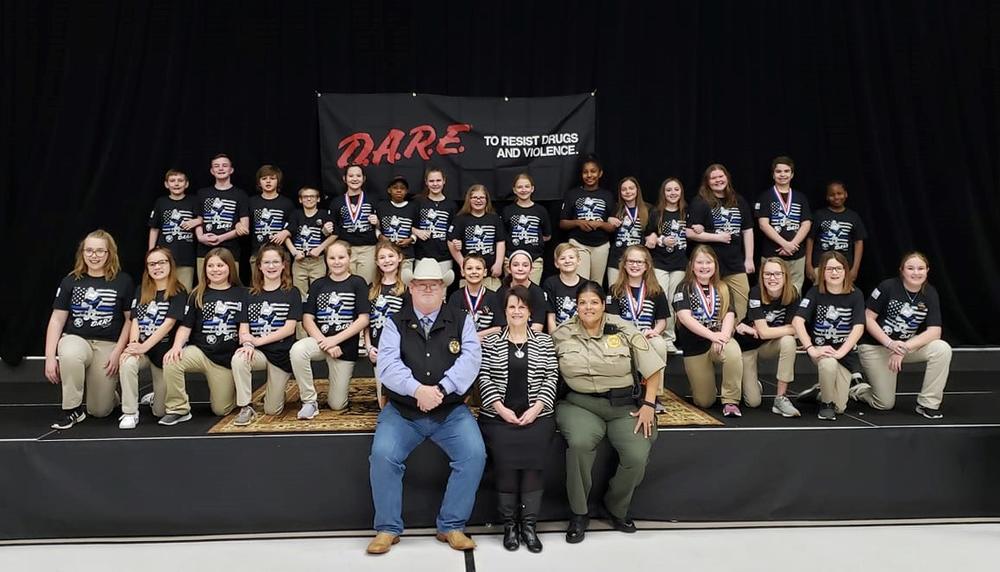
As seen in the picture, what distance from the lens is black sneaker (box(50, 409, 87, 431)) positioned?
4.24 meters

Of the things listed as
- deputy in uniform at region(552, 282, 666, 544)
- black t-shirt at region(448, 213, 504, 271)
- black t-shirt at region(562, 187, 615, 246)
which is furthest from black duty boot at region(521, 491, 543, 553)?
black t-shirt at region(562, 187, 615, 246)

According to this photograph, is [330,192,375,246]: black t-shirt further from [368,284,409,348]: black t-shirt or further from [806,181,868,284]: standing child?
[806,181,868,284]: standing child

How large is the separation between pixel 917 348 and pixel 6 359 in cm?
648

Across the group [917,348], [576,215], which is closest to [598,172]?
[576,215]

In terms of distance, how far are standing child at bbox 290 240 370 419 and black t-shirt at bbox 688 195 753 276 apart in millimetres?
2690

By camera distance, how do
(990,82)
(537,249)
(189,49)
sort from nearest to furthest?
(537,249) < (189,49) < (990,82)

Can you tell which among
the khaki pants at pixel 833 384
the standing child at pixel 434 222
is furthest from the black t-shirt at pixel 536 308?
the khaki pants at pixel 833 384

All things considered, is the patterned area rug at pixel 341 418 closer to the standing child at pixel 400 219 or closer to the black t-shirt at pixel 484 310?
the black t-shirt at pixel 484 310

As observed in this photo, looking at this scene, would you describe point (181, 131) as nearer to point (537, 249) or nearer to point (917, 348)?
point (537, 249)

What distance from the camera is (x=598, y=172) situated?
20.1 ft

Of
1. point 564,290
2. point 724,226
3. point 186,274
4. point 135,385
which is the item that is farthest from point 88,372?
point 724,226

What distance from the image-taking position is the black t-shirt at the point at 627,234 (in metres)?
5.84

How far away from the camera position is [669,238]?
5.68 metres

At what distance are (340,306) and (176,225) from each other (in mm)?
2023
